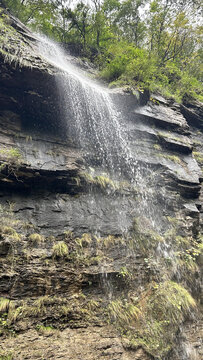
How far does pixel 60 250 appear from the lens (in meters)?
4.96

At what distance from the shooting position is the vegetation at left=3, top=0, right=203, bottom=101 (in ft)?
36.0

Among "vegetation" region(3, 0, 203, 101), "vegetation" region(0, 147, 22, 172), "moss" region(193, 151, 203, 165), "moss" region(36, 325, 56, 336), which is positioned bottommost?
"moss" region(36, 325, 56, 336)

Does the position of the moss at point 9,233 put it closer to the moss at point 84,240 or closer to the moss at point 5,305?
the moss at point 5,305

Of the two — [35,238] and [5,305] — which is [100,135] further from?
[5,305]

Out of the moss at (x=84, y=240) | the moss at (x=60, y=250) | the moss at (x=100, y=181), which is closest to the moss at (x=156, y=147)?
the moss at (x=100, y=181)

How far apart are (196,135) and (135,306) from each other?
928 cm

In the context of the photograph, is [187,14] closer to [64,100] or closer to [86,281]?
[64,100]

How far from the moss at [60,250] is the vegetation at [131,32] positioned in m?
7.70

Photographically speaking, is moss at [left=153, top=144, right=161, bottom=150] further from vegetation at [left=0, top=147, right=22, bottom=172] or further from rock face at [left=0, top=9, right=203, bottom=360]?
vegetation at [left=0, top=147, right=22, bottom=172]

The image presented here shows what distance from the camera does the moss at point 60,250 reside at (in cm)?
493

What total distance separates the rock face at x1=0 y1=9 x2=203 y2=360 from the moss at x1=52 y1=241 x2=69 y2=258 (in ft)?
0.08

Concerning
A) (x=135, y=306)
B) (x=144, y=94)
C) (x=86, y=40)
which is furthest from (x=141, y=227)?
(x=86, y=40)

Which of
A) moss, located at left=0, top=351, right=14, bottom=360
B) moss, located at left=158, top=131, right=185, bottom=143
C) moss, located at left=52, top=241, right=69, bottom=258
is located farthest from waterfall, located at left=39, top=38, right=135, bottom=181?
moss, located at left=0, top=351, right=14, bottom=360

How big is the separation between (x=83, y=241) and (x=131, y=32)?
49.8 feet
